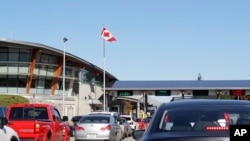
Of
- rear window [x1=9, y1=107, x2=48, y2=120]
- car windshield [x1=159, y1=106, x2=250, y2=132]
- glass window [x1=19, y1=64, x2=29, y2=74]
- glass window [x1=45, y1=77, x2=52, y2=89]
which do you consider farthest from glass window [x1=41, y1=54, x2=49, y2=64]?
car windshield [x1=159, y1=106, x2=250, y2=132]

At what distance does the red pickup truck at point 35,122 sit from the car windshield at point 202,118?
9454mm

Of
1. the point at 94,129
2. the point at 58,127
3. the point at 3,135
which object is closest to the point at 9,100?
the point at 94,129

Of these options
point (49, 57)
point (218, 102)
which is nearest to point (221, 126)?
point (218, 102)

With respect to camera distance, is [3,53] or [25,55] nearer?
[3,53]

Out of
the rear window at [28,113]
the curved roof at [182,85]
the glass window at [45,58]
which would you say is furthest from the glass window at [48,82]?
the rear window at [28,113]

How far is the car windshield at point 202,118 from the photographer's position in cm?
651

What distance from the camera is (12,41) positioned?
207 feet

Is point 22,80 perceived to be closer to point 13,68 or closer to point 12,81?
point 12,81

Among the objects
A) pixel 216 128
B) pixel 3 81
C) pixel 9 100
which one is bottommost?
pixel 216 128

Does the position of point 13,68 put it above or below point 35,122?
above

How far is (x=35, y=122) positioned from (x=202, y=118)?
991cm

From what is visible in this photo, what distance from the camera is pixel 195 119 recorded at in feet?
22.0

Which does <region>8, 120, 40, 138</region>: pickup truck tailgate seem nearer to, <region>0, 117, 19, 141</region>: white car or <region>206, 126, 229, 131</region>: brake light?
<region>0, 117, 19, 141</region>: white car

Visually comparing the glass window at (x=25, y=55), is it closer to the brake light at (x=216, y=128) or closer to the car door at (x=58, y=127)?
the car door at (x=58, y=127)
